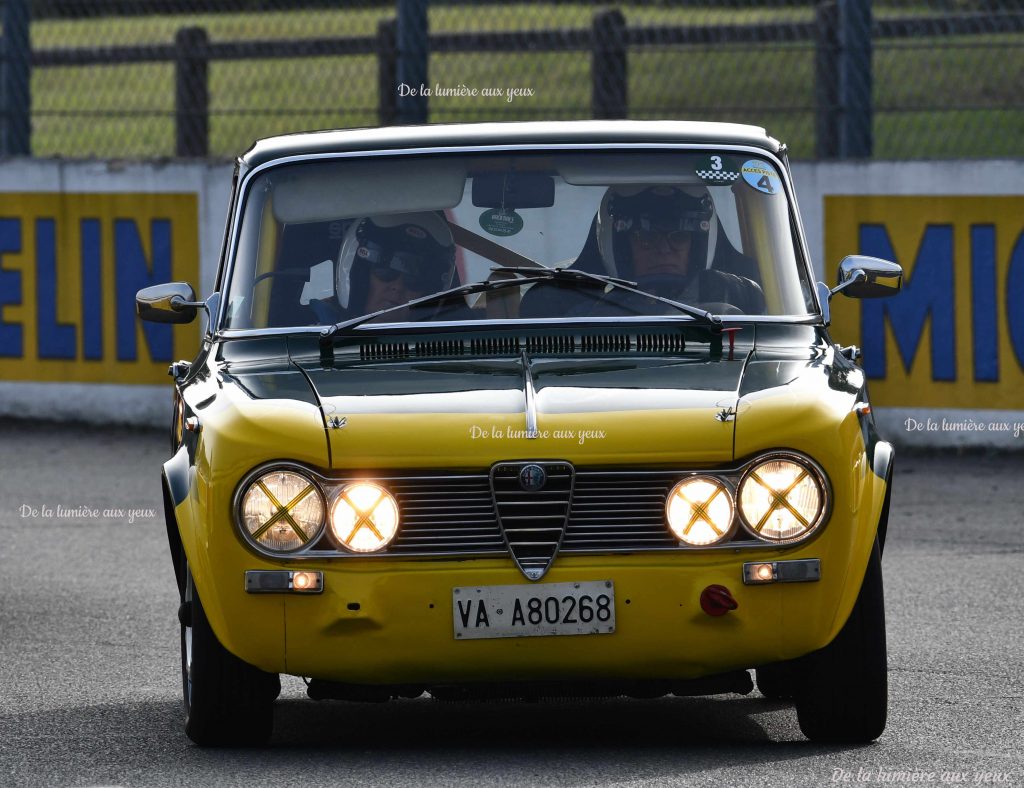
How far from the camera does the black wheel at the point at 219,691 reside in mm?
5355

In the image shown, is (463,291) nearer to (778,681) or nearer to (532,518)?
(532,518)

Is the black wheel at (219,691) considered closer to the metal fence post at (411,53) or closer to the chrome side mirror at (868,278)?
the chrome side mirror at (868,278)

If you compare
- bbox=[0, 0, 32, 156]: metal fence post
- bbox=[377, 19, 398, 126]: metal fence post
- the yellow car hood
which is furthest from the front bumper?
bbox=[0, 0, 32, 156]: metal fence post

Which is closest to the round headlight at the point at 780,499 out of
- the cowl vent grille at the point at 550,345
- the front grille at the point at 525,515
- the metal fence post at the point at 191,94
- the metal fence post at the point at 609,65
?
the front grille at the point at 525,515

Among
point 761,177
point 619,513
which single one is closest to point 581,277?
Result: point 761,177

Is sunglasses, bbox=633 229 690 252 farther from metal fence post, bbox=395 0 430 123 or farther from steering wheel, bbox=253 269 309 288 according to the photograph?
metal fence post, bbox=395 0 430 123

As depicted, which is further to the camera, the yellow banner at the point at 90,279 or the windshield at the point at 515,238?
the yellow banner at the point at 90,279

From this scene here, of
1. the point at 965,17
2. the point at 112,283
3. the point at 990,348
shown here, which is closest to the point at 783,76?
the point at 965,17

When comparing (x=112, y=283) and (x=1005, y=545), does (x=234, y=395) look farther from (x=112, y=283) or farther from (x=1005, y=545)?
(x=112, y=283)

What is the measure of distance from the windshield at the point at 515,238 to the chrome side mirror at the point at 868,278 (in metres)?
0.29

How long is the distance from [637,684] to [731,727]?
2.31 feet

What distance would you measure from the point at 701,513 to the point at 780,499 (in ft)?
0.65

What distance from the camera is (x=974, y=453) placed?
1209 centimetres

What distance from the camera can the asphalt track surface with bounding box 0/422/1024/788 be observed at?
17.2ft
